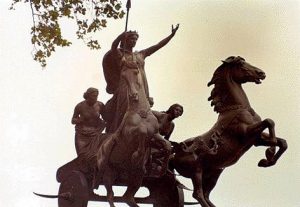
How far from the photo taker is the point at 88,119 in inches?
494

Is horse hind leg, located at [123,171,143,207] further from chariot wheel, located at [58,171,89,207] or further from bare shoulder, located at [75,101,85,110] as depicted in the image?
bare shoulder, located at [75,101,85,110]

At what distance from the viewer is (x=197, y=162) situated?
12.6 m

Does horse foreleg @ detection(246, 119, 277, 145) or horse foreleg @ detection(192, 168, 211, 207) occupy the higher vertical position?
horse foreleg @ detection(246, 119, 277, 145)

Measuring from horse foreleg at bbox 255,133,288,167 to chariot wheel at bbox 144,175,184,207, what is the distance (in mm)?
1531

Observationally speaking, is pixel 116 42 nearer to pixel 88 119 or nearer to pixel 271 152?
pixel 88 119

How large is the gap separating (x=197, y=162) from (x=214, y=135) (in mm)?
544

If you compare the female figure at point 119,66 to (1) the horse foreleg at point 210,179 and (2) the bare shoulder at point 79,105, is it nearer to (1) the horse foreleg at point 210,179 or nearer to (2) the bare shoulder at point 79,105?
(2) the bare shoulder at point 79,105

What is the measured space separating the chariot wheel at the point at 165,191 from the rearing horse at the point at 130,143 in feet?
3.42

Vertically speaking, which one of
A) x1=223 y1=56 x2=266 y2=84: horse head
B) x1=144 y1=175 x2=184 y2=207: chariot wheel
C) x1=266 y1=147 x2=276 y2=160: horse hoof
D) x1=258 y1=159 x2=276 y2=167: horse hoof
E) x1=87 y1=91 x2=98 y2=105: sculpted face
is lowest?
x1=144 y1=175 x2=184 y2=207: chariot wheel

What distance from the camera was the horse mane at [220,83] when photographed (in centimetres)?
1280

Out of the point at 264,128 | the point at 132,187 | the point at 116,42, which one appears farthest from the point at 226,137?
the point at 116,42

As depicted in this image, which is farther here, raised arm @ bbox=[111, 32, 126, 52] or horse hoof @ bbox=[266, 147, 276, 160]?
horse hoof @ bbox=[266, 147, 276, 160]

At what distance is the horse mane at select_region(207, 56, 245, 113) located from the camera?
12.8 meters

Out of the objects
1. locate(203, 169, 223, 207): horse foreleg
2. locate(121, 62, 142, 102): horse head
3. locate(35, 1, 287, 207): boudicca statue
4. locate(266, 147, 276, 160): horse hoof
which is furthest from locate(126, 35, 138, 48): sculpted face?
locate(266, 147, 276, 160): horse hoof
